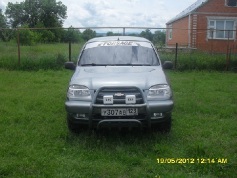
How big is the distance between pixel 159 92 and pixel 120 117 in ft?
2.33

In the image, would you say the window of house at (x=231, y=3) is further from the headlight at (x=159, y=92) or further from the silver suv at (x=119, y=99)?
the headlight at (x=159, y=92)

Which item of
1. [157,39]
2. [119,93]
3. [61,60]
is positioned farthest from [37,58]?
[119,93]

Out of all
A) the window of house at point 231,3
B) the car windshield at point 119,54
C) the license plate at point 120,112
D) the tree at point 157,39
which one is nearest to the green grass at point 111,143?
the license plate at point 120,112

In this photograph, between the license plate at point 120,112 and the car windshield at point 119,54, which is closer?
the license plate at point 120,112

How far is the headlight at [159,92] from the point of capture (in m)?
4.68

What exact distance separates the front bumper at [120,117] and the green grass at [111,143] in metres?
0.39

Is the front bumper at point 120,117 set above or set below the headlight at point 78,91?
below

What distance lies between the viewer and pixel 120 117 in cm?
457

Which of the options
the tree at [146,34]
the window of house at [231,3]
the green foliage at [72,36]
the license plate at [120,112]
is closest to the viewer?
the license plate at [120,112]

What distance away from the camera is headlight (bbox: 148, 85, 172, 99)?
4680 millimetres

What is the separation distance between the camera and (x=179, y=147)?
4.72 meters

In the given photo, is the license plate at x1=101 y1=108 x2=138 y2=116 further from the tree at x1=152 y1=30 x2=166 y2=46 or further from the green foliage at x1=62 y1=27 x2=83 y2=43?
the tree at x1=152 y1=30 x2=166 y2=46
